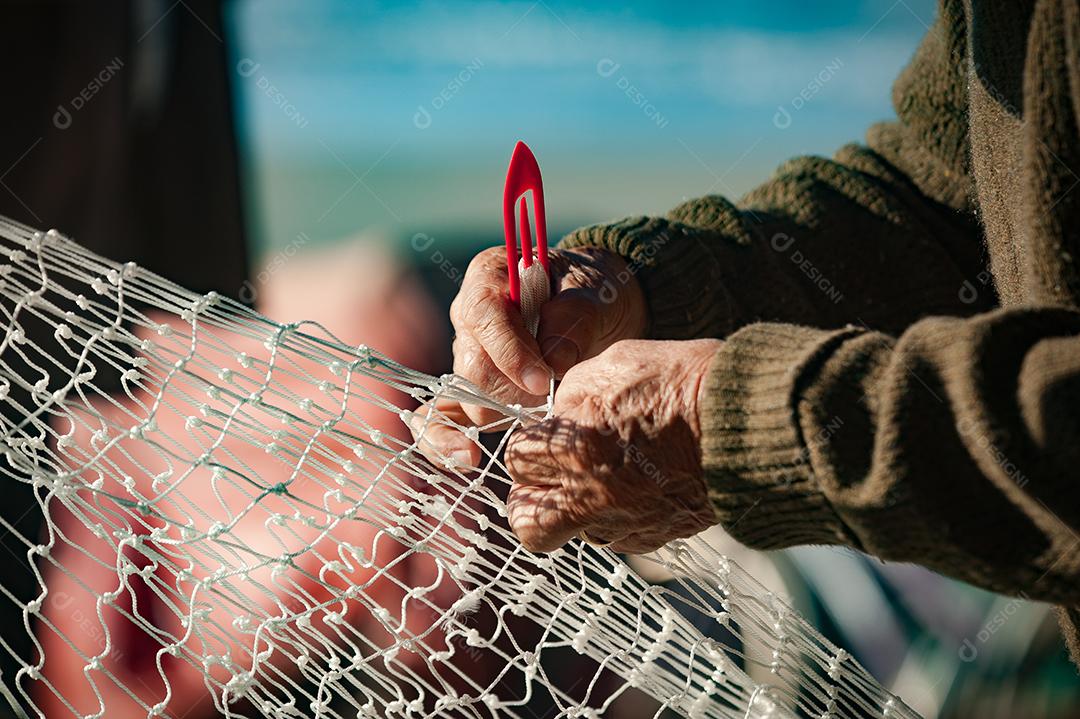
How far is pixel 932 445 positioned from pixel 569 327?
0.47 m

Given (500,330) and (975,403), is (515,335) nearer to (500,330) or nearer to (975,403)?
(500,330)

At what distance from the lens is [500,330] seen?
0.99m

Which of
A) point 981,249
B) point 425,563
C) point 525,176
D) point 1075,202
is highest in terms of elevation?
point 981,249

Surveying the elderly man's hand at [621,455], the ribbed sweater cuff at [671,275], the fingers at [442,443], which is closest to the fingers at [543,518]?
the elderly man's hand at [621,455]

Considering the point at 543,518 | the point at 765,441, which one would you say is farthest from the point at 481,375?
the point at 765,441

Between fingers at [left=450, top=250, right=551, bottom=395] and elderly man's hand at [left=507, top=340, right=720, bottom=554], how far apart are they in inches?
5.2

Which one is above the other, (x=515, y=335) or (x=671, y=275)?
(x=671, y=275)

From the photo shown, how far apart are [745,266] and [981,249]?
315 mm

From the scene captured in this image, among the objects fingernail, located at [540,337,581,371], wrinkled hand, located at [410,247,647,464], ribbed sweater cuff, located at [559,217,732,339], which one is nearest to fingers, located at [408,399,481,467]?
wrinkled hand, located at [410,247,647,464]

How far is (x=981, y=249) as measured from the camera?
50.3 inches

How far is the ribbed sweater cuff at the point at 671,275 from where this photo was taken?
1205 mm

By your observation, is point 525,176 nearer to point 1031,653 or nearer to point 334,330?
point 334,330

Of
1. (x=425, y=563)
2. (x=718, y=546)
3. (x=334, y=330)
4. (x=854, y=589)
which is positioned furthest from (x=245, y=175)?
(x=854, y=589)

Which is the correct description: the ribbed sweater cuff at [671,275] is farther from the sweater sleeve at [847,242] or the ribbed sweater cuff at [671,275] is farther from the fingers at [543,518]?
the fingers at [543,518]
